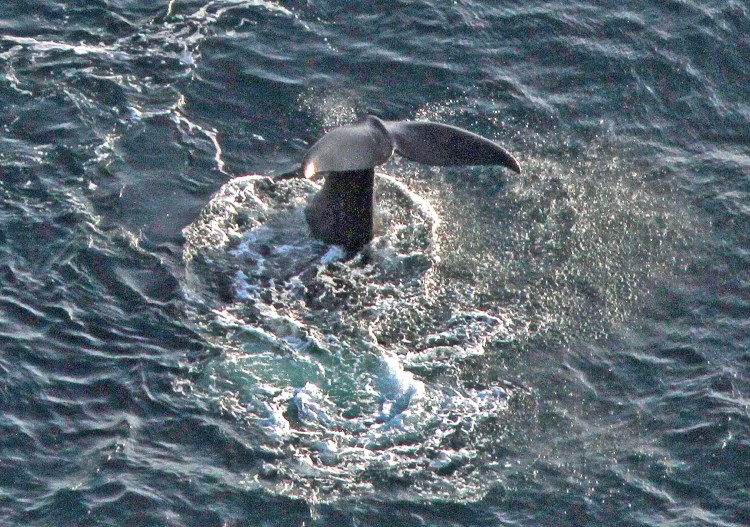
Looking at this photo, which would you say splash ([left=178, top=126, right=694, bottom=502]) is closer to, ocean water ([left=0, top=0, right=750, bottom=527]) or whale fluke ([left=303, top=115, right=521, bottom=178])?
ocean water ([left=0, top=0, right=750, bottom=527])

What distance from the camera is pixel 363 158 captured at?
13.0 meters

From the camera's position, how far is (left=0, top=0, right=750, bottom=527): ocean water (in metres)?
12.1

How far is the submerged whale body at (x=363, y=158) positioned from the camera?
12.7m

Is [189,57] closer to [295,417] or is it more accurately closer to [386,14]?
[386,14]

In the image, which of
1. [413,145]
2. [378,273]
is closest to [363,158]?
[413,145]

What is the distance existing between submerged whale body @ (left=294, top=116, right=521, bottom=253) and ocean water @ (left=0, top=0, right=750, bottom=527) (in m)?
0.34

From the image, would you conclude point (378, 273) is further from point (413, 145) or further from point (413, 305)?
point (413, 145)

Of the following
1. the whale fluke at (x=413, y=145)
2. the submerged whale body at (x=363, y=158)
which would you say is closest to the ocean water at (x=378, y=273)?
the submerged whale body at (x=363, y=158)

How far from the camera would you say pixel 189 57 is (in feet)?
57.6

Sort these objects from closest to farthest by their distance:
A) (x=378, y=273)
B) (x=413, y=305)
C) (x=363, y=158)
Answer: (x=363, y=158)
(x=413, y=305)
(x=378, y=273)

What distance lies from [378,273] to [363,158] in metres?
2.10

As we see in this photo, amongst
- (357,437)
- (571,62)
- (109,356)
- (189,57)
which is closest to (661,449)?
(357,437)

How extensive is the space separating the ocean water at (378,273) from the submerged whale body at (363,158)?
1.11 feet

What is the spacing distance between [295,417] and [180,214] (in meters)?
3.70
